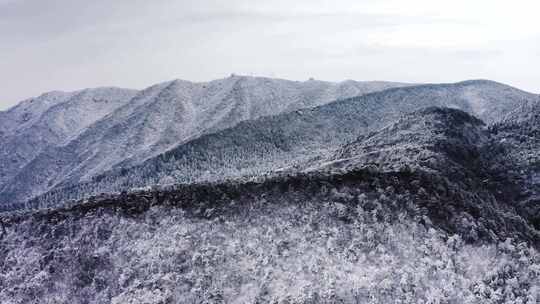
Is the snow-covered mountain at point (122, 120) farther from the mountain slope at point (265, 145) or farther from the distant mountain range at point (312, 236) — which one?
the distant mountain range at point (312, 236)

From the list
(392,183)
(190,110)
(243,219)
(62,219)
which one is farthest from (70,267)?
(190,110)

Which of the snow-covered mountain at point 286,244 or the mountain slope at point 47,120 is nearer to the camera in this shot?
the snow-covered mountain at point 286,244

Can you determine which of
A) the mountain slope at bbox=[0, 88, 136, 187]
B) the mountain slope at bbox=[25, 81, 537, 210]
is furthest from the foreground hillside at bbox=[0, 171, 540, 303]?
the mountain slope at bbox=[0, 88, 136, 187]

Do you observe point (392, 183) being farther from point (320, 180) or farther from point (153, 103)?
point (153, 103)

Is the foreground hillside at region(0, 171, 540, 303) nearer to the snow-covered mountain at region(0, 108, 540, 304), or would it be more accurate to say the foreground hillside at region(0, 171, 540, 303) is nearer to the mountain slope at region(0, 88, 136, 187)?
the snow-covered mountain at region(0, 108, 540, 304)

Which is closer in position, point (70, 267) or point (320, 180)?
point (70, 267)

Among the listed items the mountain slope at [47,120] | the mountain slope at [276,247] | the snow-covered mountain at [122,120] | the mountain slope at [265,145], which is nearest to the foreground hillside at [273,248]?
the mountain slope at [276,247]

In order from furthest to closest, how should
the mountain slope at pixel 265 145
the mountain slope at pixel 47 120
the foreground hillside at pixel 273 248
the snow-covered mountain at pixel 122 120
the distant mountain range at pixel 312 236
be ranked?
the mountain slope at pixel 47 120 < the snow-covered mountain at pixel 122 120 < the mountain slope at pixel 265 145 < the distant mountain range at pixel 312 236 < the foreground hillside at pixel 273 248
